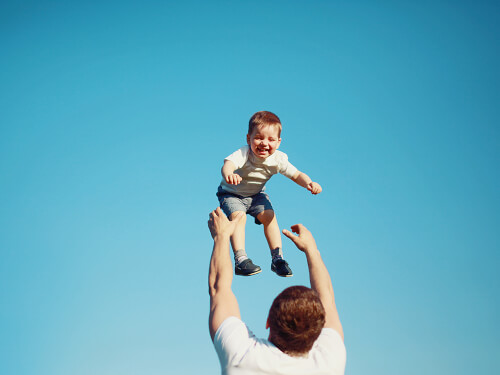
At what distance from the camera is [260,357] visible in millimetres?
3146

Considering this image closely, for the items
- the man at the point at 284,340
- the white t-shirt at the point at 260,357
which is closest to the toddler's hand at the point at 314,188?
the man at the point at 284,340

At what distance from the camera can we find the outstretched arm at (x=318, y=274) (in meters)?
3.75

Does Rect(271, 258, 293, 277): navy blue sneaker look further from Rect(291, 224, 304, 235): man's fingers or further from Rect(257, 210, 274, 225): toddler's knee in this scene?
Rect(291, 224, 304, 235): man's fingers

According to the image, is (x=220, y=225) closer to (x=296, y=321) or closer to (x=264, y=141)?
(x=296, y=321)

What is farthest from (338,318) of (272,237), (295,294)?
(272,237)

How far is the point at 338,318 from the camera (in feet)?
12.5

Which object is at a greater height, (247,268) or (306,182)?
(306,182)

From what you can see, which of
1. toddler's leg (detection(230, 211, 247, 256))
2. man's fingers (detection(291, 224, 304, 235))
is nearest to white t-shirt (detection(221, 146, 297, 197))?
toddler's leg (detection(230, 211, 247, 256))

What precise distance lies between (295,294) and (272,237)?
3.81 metres

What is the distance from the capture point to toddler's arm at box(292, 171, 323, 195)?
6867 millimetres

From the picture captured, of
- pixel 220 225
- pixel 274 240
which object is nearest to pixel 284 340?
pixel 220 225

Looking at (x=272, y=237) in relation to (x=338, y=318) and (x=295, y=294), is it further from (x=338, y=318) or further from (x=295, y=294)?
(x=295, y=294)

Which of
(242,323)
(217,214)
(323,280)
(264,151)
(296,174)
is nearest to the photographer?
(242,323)

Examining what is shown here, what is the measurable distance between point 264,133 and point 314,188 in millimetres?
1069
